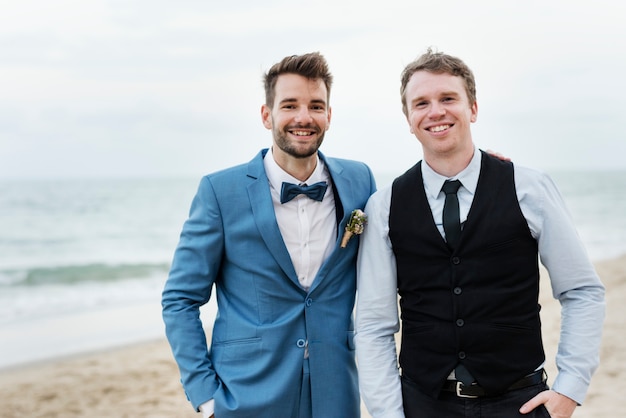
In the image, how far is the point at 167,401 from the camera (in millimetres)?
5875

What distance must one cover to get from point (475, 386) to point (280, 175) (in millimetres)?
1206

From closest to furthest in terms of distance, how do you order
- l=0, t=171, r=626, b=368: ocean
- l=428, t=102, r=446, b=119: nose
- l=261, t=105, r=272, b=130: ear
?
l=428, t=102, r=446, b=119: nose
l=261, t=105, r=272, b=130: ear
l=0, t=171, r=626, b=368: ocean

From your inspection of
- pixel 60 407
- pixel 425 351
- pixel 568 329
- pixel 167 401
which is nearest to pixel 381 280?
pixel 425 351

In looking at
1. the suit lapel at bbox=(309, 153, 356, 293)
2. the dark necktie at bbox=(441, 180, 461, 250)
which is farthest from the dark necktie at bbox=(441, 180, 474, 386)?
the suit lapel at bbox=(309, 153, 356, 293)

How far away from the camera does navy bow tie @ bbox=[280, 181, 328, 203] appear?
2.78 m

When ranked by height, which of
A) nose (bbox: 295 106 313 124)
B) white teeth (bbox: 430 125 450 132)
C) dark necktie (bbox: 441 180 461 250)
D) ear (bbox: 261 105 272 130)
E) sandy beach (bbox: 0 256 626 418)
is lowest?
sandy beach (bbox: 0 256 626 418)

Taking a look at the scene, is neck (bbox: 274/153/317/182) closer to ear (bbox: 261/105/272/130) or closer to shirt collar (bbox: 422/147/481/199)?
ear (bbox: 261/105/272/130)

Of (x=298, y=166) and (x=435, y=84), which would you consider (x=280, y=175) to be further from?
(x=435, y=84)

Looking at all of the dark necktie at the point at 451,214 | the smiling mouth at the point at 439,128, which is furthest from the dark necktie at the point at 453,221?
the smiling mouth at the point at 439,128

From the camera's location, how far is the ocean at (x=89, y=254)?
9125mm

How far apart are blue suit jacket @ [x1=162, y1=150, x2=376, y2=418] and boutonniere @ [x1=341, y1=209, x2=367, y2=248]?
79mm

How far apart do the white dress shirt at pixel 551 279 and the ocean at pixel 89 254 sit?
618 cm

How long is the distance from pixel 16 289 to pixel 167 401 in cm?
944

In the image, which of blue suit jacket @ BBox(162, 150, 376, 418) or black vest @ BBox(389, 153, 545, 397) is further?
blue suit jacket @ BBox(162, 150, 376, 418)
